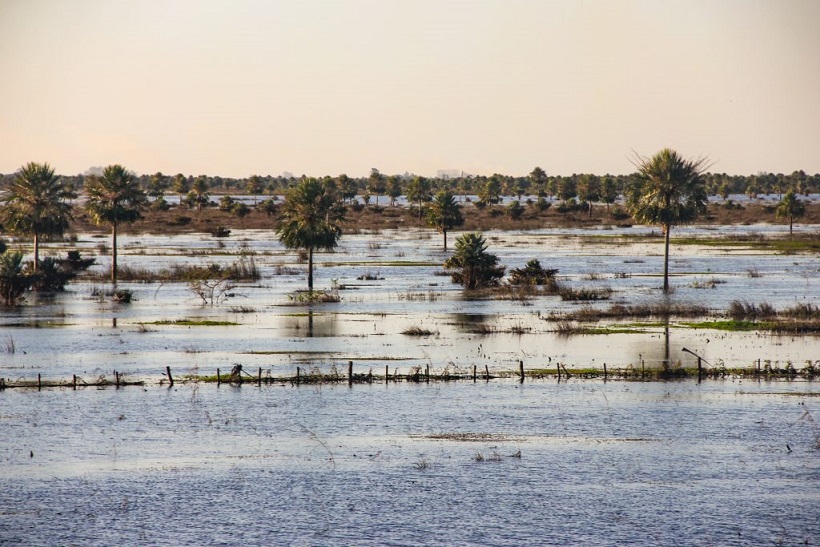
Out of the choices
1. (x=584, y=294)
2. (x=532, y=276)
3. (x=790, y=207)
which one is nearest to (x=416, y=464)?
(x=584, y=294)

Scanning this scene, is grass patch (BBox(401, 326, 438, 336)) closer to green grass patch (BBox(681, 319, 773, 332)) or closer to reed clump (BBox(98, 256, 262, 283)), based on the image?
green grass patch (BBox(681, 319, 773, 332))

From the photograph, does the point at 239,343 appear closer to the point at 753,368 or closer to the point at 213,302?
the point at 213,302

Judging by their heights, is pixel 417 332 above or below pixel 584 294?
below

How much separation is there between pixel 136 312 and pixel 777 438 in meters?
47.6

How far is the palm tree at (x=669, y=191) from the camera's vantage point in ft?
289

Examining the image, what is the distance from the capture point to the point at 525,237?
6319 inches

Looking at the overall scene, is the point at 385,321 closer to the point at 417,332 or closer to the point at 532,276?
the point at 417,332

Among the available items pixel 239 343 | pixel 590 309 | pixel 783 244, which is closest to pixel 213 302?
pixel 239 343

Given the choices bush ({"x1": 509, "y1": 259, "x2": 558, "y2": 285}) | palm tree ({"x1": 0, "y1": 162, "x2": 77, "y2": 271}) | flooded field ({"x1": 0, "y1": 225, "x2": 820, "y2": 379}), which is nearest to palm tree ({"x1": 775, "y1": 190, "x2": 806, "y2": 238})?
flooded field ({"x1": 0, "y1": 225, "x2": 820, "y2": 379})

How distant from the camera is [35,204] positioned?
306 feet

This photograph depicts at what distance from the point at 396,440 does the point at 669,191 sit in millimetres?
56069

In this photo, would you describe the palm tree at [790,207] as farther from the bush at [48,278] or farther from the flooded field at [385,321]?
the bush at [48,278]

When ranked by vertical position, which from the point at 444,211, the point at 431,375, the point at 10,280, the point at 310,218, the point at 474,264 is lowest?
the point at 431,375

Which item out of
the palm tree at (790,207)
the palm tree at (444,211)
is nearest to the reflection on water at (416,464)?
the palm tree at (444,211)
